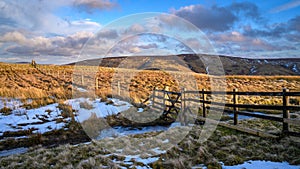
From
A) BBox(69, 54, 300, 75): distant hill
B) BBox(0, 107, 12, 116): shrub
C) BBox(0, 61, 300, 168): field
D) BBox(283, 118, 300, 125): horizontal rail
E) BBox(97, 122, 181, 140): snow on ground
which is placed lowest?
BBox(97, 122, 181, 140): snow on ground

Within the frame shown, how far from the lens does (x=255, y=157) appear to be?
196 inches

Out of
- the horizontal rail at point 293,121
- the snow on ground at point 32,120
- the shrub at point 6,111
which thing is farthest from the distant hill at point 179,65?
the horizontal rail at point 293,121

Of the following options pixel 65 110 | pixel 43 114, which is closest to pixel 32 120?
pixel 43 114

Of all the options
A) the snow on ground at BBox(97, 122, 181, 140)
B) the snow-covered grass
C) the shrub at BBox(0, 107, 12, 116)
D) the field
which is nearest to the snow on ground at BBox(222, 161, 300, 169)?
the snow-covered grass

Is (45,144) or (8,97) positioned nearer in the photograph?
(45,144)

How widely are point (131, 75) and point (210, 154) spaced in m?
23.9

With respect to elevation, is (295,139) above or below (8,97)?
below

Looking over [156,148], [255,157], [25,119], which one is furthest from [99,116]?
[255,157]

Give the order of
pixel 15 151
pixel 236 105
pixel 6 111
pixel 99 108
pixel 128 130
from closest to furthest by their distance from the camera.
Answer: pixel 15 151 → pixel 236 105 → pixel 128 130 → pixel 6 111 → pixel 99 108

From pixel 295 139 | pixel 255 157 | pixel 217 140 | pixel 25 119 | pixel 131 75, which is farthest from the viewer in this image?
pixel 131 75

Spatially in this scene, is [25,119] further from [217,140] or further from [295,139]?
[295,139]

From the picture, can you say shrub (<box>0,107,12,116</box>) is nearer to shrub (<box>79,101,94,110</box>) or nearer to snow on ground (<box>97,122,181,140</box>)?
shrub (<box>79,101,94,110</box>)

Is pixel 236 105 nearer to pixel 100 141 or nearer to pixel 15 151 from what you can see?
pixel 100 141

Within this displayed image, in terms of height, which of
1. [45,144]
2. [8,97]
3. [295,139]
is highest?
[8,97]
